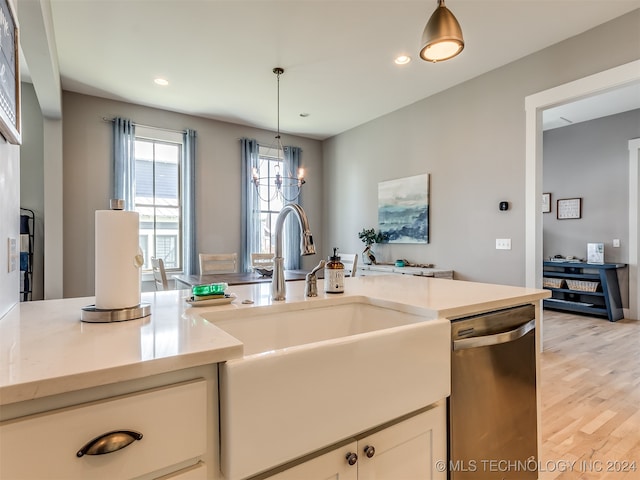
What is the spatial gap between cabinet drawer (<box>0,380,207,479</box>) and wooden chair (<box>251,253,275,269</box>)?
3983 mm

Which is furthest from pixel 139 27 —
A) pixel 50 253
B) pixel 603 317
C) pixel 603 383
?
pixel 603 317

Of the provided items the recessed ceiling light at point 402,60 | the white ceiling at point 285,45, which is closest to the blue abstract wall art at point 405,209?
the white ceiling at point 285,45

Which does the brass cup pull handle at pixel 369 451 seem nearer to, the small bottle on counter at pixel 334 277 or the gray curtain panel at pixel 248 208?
the small bottle on counter at pixel 334 277

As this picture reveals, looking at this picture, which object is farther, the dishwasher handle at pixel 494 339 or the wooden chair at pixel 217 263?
the wooden chair at pixel 217 263

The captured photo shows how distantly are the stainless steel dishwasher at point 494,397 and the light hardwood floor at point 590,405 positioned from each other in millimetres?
385

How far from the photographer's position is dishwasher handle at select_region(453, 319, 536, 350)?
1207mm

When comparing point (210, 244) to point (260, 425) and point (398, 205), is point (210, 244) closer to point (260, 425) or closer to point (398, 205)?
point (398, 205)

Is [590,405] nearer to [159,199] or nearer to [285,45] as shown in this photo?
[285,45]

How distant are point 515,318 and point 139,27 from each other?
355cm

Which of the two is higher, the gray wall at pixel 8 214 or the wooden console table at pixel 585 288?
the gray wall at pixel 8 214

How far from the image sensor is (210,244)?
Answer: 5188 mm

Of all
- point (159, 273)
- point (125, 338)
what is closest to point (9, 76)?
point (125, 338)

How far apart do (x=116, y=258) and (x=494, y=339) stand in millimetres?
1300

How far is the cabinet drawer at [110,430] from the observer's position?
22.1 inches
